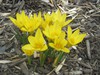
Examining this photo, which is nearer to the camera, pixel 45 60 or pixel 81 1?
pixel 45 60

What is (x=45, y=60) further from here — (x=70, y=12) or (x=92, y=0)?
(x=92, y=0)

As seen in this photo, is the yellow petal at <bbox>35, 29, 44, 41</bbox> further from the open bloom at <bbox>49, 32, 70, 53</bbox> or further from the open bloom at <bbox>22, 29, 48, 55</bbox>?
the open bloom at <bbox>49, 32, 70, 53</bbox>

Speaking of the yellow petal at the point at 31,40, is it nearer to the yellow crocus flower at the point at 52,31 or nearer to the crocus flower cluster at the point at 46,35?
the crocus flower cluster at the point at 46,35

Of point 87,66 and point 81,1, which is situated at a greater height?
point 81,1

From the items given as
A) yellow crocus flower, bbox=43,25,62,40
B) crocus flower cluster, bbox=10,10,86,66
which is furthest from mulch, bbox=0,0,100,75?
yellow crocus flower, bbox=43,25,62,40

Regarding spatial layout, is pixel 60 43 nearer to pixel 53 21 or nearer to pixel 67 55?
pixel 53 21

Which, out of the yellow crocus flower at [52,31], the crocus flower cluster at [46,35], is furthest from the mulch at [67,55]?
the yellow crocus flower at [52,31]

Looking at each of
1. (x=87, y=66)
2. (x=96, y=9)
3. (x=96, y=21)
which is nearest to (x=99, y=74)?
(x=87, y=66)
